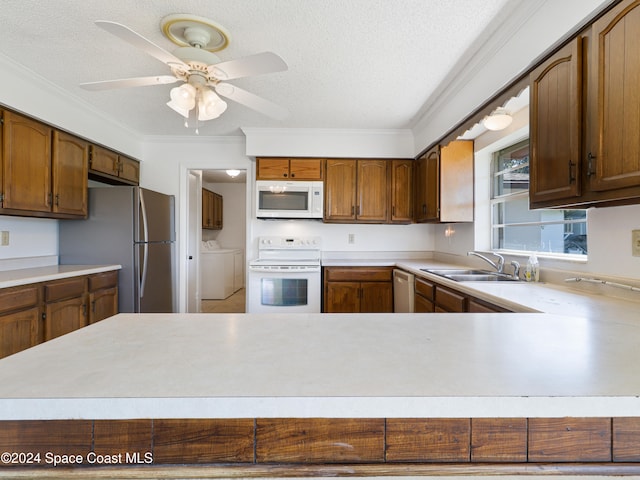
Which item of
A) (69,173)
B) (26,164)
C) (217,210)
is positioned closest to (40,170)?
(26,164)

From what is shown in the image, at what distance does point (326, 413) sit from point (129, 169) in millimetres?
3991

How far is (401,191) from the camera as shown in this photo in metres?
3.62

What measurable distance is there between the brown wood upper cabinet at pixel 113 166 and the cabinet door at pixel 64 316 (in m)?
1.35

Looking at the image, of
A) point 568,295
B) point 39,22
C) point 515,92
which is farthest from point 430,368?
point 39,22

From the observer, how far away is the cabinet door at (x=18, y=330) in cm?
194

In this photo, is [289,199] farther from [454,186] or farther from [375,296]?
[454,186]

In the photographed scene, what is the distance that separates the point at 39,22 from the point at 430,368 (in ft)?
8.63

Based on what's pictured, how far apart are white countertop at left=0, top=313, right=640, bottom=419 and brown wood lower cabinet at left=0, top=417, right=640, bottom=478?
0.22 feet

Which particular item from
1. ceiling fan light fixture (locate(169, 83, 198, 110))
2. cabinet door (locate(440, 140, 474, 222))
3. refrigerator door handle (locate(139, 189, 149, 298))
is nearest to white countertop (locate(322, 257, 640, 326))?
cabinet door (locate(440, 140, 474, 222))

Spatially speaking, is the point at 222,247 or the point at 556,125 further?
the point at 222,247

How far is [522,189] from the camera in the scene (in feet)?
8.18

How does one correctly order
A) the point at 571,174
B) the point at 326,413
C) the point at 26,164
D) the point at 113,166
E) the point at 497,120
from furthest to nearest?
the point at 113,166 → the point at 26,164 → the point at 497,120 → the point at 571,174 → the point at 326,413

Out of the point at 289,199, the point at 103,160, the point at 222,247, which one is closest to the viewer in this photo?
the point at 103,160

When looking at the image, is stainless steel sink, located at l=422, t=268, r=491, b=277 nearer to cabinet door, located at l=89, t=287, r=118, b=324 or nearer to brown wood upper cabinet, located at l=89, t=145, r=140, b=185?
cabinet door, located at l=89, t=287, r=118, b=324
